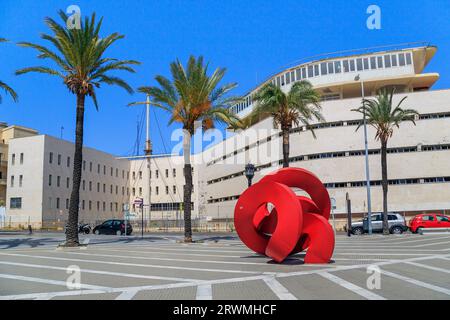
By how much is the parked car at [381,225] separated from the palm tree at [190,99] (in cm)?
1660

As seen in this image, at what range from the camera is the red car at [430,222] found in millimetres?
33438

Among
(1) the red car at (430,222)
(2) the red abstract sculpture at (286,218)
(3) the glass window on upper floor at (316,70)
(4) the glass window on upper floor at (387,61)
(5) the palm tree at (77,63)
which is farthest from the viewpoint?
(3) the glass window on upper floor at (316,70)

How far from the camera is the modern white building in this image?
46128 millimetres

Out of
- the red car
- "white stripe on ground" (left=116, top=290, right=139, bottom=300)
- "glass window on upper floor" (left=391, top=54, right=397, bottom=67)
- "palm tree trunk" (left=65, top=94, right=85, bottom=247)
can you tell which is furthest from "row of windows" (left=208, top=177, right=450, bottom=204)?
"white stripe on ground" (left=116, top=290, right=139, bottom=300)

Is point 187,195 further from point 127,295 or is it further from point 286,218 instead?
point 127,295

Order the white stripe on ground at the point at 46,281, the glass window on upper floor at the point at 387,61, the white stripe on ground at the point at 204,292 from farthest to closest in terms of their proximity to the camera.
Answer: the glass window on upper floor at the point at 387,61 < the white stripe on ground at the point at 46,281 < the white stripe on ground at the point at 204,292

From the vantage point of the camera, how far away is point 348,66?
174 feet

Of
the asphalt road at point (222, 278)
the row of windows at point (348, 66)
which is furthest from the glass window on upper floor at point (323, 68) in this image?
the asphalt road at point (222, 278)

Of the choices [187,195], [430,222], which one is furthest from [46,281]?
[430,222]

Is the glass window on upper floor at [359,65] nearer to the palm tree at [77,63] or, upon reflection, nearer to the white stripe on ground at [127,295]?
the palm tree at [77,63]

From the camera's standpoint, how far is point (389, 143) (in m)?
47.6

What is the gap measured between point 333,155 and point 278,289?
41.0 meters

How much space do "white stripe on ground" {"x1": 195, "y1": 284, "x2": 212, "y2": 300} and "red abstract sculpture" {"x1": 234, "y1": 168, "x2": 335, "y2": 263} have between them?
4.55 metres
